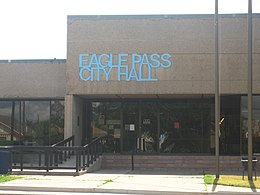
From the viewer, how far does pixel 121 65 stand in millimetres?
22203

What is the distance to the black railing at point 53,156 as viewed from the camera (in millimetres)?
18250

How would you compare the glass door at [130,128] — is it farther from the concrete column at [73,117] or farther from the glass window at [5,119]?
the glass window at [5,119]

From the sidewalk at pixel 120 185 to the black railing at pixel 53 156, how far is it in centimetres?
121

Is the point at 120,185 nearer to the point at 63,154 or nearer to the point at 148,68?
the point at 63,154

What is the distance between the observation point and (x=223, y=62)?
21953 mm

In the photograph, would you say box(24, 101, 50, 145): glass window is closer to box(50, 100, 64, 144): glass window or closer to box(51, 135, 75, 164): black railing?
box(50, 100, 64, 144): glass window

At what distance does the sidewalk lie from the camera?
13.6m

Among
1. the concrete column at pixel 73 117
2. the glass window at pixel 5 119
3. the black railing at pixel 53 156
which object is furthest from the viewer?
the glass window at pixel 5 119

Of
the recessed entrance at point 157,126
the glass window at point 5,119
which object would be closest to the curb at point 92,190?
the recessed entrance at point 157,126

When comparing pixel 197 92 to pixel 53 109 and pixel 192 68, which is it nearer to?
pixel 192 68

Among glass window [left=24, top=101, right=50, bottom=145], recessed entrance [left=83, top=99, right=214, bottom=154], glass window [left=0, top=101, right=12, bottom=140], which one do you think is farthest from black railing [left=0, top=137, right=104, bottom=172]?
glass window [left=0, top=101, right=12, bottom=140]

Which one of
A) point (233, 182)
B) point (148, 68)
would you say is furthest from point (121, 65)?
point (233, 182)

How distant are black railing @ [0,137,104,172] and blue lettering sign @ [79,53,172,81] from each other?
10.6ft

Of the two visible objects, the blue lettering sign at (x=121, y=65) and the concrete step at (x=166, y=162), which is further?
the blue lettering sign at (x=121, y=65)
